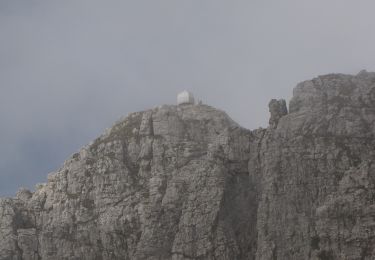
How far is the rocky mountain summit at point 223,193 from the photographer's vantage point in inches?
4375

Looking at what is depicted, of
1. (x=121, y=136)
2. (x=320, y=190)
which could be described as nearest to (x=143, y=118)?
(x=121, y=136)

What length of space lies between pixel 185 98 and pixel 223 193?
40667 millimetres

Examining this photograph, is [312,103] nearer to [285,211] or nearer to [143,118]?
[285,211]

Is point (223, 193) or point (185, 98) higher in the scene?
point (185, 98)

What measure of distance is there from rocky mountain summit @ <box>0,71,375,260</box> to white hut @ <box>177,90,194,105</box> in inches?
627

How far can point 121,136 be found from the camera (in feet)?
462

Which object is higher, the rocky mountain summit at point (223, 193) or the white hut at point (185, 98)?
the white hut at point (185, 98)

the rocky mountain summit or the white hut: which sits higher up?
the white hut

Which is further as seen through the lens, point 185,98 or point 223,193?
point 185,98

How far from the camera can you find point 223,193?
121250 mm

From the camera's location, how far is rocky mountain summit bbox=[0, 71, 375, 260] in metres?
111

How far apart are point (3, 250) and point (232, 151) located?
150 feet

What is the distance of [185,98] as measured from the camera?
15700cm

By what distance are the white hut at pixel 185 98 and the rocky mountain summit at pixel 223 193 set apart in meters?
15.9
